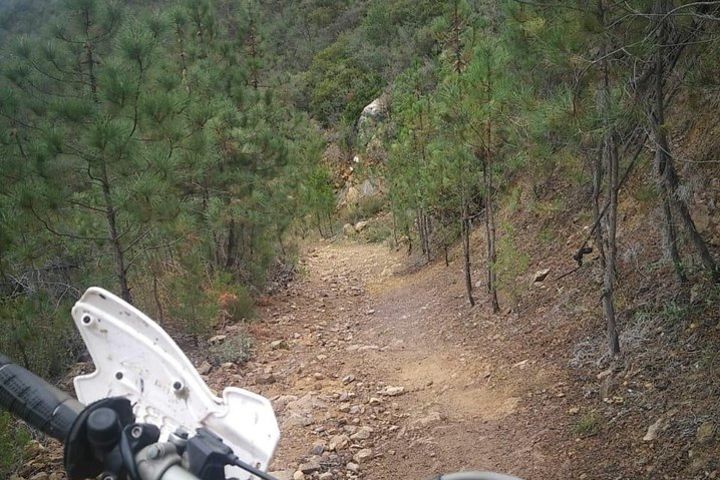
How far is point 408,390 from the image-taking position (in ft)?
23.5

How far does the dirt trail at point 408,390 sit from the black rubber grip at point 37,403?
3991mm

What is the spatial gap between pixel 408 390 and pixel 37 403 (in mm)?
5968

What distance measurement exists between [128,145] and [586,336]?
567 centimetres

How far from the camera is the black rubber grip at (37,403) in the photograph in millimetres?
1489

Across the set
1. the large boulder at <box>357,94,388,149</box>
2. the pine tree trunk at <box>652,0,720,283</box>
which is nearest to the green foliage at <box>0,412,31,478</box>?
the pine tree trunk at <box>652,0,720,283</box>

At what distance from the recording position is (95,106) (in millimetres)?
7125

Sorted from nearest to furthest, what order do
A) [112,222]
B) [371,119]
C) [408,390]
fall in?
[408,390] → [112,222] → [371,119]

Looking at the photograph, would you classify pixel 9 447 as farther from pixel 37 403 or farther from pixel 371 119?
pixel 371 119

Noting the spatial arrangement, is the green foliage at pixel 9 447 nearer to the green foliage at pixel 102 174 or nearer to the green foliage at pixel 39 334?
the green foliage at pixel 39 334

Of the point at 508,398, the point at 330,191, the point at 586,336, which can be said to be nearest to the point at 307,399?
the point at 508,398

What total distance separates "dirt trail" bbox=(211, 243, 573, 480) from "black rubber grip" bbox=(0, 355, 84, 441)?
13.1 ft

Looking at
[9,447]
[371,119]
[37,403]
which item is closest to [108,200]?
A: [9,447]

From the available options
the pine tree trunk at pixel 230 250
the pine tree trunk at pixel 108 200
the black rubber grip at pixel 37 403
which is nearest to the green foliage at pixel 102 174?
the pine tree trunk at pixel 108 200

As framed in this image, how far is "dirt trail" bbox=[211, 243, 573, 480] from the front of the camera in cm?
527
